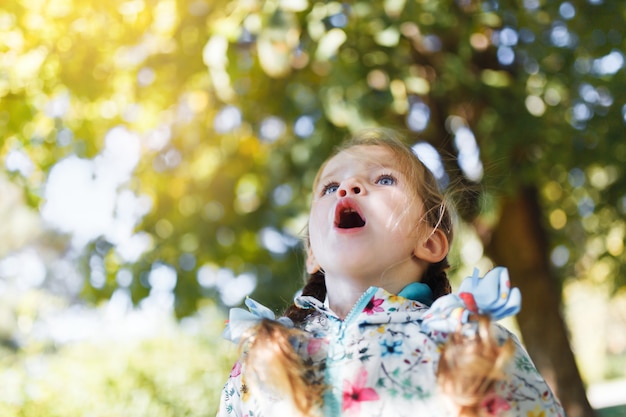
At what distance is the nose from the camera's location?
171 cm

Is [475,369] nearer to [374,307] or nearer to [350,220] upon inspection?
[374,307]

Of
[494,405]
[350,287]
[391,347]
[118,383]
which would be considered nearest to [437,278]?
[350,287]

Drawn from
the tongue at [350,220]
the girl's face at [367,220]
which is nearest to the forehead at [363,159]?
the girl's face at [367,220]

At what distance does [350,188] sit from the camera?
5.61 ft

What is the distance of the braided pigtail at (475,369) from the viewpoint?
4.49 feet

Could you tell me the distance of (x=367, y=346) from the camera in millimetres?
1531

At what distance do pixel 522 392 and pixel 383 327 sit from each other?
29 cm

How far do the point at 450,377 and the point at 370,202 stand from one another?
1.45 feet

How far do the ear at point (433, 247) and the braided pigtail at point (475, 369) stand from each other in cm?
39

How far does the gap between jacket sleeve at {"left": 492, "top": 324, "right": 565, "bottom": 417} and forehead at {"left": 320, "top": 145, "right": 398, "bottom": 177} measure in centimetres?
48

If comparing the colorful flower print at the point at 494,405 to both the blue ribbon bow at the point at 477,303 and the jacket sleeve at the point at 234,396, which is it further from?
the jacket sleeve at the point at 234,396

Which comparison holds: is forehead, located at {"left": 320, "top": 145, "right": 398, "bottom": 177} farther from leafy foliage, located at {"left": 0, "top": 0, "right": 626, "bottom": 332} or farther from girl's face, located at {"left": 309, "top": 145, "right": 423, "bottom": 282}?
leafy foliage, located at {"left": 0, "top": 0, "right": 626, "bottom": 332}

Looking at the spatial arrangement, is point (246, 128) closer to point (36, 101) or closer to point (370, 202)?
point (36, 101)

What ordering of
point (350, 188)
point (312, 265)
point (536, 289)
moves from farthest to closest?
point (536, 289) < point (312, 265) < point (350, 188)
